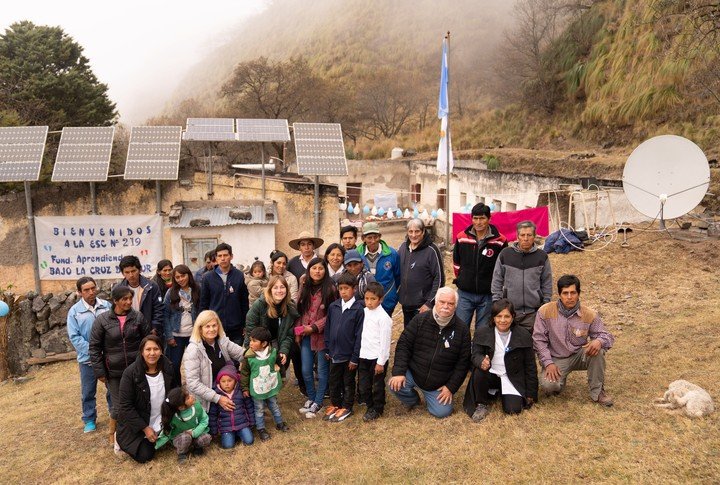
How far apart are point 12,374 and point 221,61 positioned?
250ft

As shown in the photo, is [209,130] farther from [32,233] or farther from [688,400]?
[688,400]

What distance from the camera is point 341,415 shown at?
558 cm

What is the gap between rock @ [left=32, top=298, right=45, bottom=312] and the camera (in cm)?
981

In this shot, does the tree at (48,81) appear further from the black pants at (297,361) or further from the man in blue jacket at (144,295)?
the black pants at (297,361)

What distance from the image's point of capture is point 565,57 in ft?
96.8

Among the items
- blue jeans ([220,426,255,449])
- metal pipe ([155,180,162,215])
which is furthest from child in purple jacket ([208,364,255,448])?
metal pipe ([155,180,162,215])

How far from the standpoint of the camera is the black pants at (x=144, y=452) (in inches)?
196

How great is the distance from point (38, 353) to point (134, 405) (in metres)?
5.98

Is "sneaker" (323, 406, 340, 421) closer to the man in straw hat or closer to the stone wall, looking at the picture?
the man in straw hat

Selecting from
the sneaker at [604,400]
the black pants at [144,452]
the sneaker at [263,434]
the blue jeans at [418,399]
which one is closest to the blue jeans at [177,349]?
the black pants at [144,452]

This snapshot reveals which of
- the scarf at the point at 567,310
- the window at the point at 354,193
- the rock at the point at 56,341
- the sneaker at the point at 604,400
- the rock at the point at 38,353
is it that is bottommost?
the rock at the point at 38,353

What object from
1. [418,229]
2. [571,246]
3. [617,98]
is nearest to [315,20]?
[617,98]

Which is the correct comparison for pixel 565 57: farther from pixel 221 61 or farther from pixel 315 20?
pixel 221 61

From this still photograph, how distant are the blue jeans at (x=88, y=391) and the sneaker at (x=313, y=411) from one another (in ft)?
6.55
